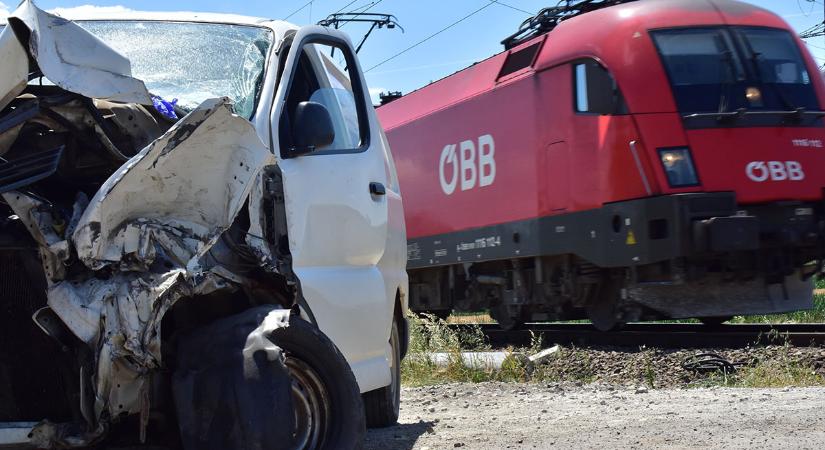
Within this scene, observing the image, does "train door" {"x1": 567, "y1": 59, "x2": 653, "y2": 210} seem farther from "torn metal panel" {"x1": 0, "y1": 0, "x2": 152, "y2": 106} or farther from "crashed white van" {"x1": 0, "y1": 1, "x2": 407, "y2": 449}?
"torn metal panel" {"x1": 0, "y1": 0, "x2": 152, "y2": 106}

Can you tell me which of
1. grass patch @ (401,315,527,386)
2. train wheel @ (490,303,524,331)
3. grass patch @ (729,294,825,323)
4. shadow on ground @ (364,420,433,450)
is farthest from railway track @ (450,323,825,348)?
shadow on ground @ (364,420,433,450)

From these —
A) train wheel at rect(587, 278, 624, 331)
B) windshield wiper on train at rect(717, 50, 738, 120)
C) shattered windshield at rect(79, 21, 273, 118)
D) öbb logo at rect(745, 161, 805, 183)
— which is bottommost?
train wheel at rect(587, 278, 624, 331)

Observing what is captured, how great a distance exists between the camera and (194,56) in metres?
5.22

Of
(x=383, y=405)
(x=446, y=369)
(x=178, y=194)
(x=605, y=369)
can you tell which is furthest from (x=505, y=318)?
(x=178, y=194)

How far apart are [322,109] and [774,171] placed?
790cm

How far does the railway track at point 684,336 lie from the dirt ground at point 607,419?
10.1 feet

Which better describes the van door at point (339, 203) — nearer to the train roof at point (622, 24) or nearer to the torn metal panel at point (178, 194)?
the torn metal panel at point (178, 194)

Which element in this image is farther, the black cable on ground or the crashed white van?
the black cable on ground

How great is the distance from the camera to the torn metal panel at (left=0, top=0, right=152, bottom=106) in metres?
3.67

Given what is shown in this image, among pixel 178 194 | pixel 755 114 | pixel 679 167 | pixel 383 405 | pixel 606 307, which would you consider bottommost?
pixel 383 405

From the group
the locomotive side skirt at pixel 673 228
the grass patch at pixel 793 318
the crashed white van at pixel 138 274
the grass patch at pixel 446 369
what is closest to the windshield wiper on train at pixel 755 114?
the locomotive side skirt at pixel 673 228

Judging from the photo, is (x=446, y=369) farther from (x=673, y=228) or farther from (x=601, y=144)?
(x=601, y=144)

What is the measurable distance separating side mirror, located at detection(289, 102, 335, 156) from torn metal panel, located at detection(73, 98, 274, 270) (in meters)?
0.79

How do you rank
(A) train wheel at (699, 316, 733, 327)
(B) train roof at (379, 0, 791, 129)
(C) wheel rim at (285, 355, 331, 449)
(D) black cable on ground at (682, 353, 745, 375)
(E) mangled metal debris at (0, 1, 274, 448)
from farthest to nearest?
1. (A) train wheel at (699, 316, 733, 327)
2. (B) train roof at (379, 0, 791, 129)
3. (D) black cable on ground at (682, 353, 745, 375)
4. (C) wheel rim at (285, 355, 331, 449)
5. (E) mangled metal debris at (0, 1, 274, 448)
